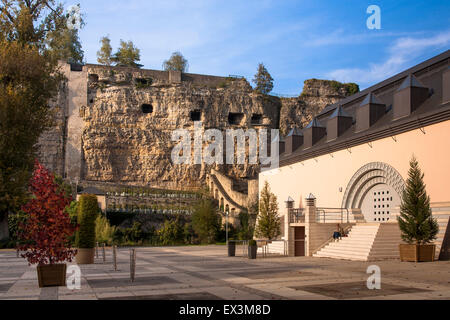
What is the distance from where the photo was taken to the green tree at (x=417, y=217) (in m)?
18.5

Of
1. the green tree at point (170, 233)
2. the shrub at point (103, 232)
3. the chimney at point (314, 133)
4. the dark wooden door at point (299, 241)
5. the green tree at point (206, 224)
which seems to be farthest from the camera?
the green tree at point (206, 224)

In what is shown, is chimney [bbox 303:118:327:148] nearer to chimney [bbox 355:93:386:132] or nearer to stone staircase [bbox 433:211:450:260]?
chimney [bbox 355:93:386:132]

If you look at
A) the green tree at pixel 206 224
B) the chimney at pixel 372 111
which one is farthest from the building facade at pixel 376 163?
the green tree at pixel 206 224

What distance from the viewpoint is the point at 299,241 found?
25.4 metres

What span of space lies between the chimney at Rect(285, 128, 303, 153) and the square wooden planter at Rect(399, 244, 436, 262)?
59.3ft

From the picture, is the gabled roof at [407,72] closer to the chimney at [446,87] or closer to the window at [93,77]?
the chimney at [446,87]

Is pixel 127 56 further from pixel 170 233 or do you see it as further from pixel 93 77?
pixel 170 233

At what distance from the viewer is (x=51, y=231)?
38.5 feet

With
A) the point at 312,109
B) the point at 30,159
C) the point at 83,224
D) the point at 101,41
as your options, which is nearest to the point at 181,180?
the point at 312,109

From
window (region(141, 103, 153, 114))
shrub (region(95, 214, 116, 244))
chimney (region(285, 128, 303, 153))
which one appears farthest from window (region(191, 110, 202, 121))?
chimney (region(285, 128, 303, 153))

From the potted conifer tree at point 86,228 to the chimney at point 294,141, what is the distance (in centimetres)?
1980

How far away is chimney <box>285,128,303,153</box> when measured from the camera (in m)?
36.1

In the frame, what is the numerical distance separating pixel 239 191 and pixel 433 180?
36846mm
